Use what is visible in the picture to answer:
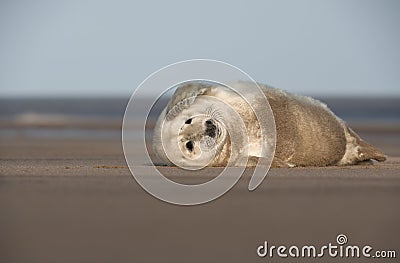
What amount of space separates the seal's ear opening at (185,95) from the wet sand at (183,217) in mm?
619

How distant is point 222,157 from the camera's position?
31.2 feet

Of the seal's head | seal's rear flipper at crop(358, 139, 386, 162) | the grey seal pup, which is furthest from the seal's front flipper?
seal's rear flipper at crop(358, 139, 386, 162)

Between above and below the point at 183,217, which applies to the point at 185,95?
above

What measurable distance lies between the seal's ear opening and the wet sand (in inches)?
24.4

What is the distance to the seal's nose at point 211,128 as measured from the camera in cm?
938

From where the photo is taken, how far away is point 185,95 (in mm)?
9617

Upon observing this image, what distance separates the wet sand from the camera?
6.09m

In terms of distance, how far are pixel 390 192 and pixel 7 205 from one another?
130 inches

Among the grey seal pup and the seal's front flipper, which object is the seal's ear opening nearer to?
the grey seal pup

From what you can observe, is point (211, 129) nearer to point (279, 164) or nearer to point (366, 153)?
point (279, 164)

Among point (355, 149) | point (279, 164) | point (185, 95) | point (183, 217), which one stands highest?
point (355, 149)

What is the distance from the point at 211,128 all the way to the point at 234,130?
236 mm

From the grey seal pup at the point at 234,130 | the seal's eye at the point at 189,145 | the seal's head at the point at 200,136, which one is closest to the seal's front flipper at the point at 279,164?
the grey seal pup at the point at 234,130

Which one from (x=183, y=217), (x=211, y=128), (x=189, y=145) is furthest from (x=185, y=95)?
(x=183, y=217)
